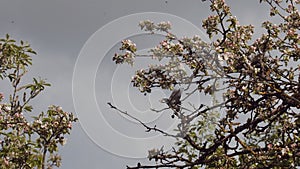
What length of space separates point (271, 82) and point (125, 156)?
1967 mm

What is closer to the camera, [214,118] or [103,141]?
[103,141]

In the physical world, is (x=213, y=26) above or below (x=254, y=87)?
above

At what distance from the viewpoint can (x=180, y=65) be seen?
248 inches

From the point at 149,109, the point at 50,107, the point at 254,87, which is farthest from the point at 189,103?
the point at 50,107

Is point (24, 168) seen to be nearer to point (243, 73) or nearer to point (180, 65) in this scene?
point (180, 65)

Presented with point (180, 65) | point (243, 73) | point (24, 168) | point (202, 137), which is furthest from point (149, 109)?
point (24, 168)

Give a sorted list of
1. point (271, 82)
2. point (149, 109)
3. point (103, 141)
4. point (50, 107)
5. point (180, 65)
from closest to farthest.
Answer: point (103, 141), point (271, 82), point (149, 109), point (180, 65), point (50, 107)

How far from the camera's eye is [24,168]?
6.57 metres

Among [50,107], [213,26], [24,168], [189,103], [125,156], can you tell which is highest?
[213,26]

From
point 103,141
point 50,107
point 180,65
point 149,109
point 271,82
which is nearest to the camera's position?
point 103,141

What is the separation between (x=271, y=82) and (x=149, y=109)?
159 centimetres

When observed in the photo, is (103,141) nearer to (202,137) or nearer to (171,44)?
(171,44)

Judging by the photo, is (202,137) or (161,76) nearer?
(161,76)

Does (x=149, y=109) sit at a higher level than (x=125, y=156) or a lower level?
higher
